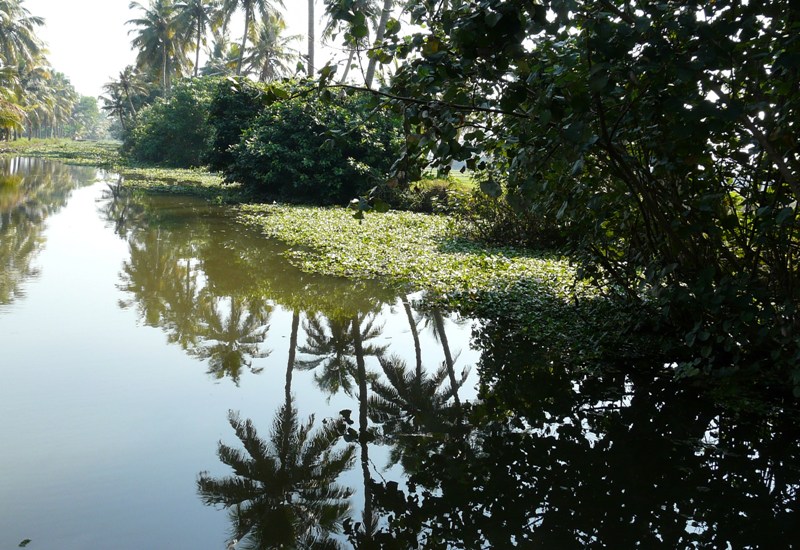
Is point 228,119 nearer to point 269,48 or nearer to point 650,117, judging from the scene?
point 269,48

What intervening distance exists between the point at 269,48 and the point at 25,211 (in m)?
21.9

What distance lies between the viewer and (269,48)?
3556 centimetres

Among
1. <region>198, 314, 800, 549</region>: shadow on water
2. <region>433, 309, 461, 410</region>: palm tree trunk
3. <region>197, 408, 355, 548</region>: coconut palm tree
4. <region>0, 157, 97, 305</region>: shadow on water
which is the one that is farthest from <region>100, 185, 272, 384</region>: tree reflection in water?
<region>433, 309, 461, 410</region>: palm tree trunk

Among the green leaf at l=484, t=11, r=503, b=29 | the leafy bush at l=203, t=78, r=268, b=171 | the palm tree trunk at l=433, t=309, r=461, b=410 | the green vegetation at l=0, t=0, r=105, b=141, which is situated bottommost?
the palm tree trunk at l=433, t=309, r=461, b=410

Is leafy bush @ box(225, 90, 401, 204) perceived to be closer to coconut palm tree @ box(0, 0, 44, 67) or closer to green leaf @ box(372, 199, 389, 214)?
green leaf @ box(372, 199, 389, 214)

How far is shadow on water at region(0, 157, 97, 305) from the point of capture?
923cm

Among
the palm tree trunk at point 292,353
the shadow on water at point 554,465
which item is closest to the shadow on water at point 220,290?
the palm tree trunk at point 292,353

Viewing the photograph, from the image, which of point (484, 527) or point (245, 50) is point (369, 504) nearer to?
point (484, 527)

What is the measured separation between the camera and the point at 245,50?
1542 inches

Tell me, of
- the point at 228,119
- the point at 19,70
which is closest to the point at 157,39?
the point at 19,70

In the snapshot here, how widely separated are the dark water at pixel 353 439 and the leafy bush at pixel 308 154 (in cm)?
1252

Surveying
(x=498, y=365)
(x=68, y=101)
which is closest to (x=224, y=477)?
(x=498, y=365)

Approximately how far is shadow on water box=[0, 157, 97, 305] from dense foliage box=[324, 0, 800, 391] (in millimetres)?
6430

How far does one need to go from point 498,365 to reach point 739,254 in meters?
2.32
